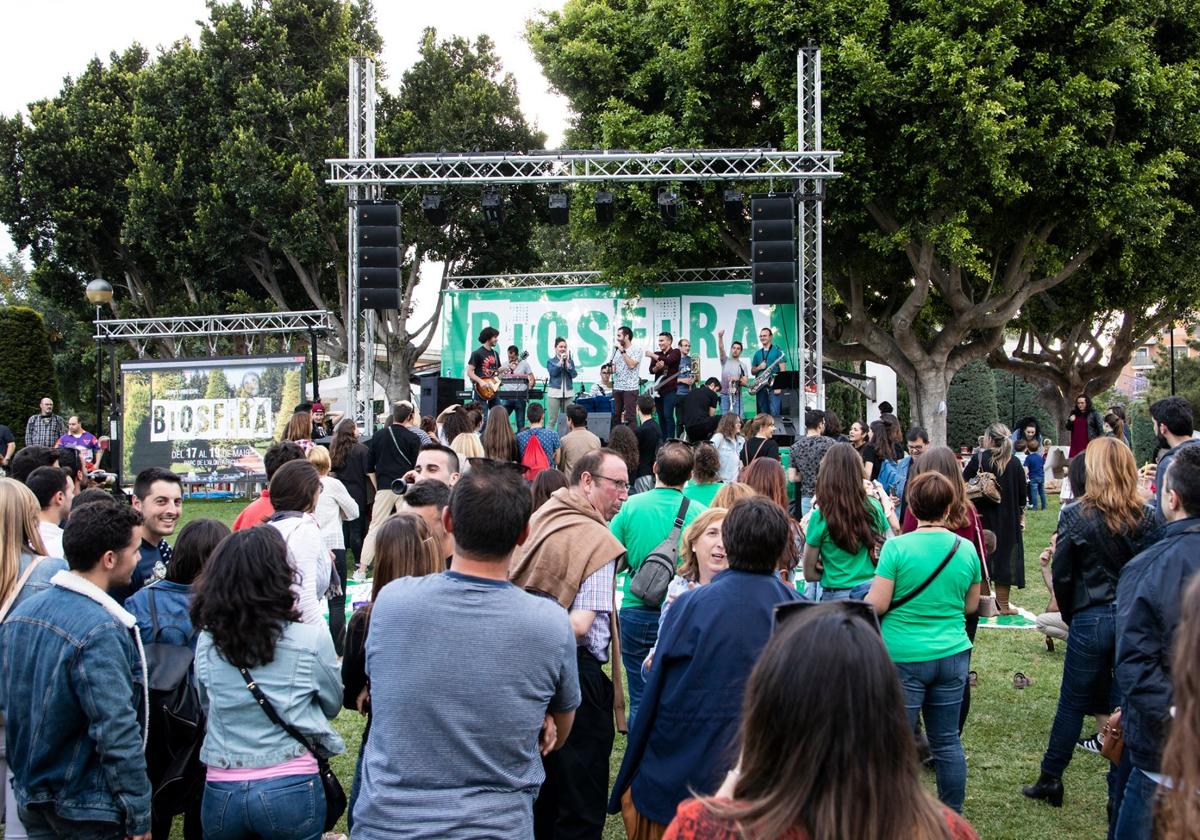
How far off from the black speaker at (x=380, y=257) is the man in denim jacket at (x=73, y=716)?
11901 millimetres

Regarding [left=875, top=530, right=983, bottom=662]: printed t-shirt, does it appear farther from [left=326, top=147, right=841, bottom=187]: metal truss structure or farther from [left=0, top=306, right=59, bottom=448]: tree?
[left=0, top=306, right=59, bottom=448]: tree

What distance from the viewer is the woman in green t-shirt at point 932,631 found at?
418 centimetres

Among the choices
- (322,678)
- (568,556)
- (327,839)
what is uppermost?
(568,556)

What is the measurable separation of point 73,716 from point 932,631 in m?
3.18

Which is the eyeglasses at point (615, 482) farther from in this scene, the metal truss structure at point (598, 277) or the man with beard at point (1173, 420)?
the metal truss structure at point (598, 277)

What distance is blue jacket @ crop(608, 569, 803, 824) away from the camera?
3.02 metres

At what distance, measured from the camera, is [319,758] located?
3.10 meters

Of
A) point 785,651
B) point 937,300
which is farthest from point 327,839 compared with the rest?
point 937,300

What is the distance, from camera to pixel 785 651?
1567 mm

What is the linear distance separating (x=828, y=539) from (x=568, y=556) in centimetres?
171

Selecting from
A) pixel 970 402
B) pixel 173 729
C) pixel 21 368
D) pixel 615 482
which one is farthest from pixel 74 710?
pixel 970 402

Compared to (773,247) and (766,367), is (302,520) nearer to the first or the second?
(773,247)

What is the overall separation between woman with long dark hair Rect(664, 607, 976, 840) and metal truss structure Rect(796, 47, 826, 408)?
13.4 meters

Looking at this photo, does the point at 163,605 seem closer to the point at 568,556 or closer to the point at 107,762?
the point at 107,762
